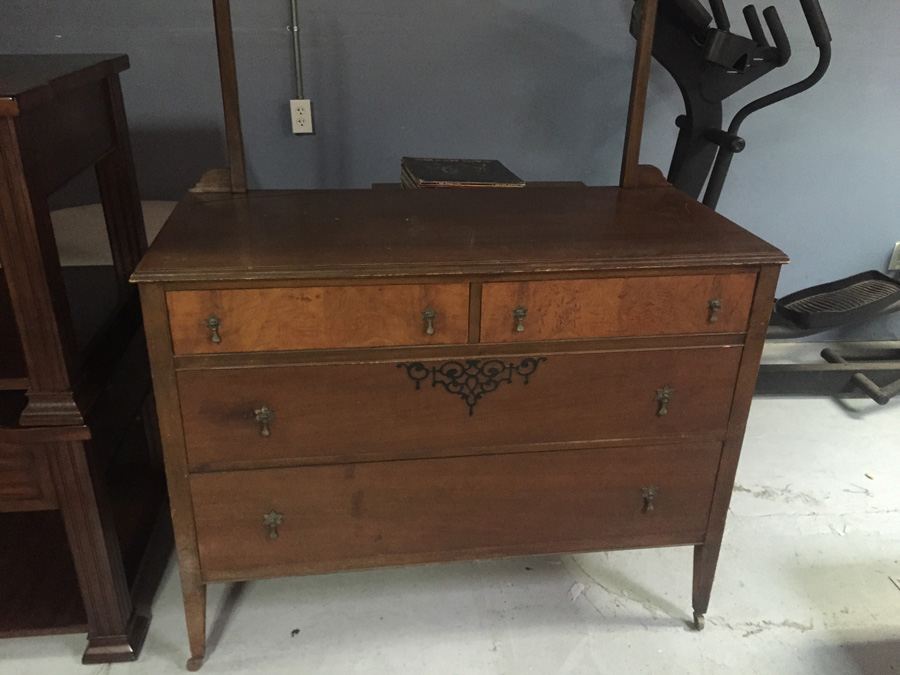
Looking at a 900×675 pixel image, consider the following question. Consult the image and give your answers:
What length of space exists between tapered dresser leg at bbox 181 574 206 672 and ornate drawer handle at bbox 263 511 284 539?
172mm

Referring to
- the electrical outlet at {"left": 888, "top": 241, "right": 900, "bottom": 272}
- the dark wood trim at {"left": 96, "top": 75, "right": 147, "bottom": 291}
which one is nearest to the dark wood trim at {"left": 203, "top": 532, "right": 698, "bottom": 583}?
the dark wood trim at {"left": 96, "top": 75, "right": 147, "bottom": 291}

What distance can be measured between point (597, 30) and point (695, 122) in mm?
417

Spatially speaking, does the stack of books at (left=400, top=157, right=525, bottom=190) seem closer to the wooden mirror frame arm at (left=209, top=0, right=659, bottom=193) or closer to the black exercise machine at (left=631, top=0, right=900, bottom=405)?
the wooden mirror frame arm at (left=209, top=0, right=659, bottom=193)

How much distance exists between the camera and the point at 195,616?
4.53ft

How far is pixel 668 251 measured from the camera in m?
1.22

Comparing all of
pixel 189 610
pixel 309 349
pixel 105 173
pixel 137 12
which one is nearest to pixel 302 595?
pixel 189 610

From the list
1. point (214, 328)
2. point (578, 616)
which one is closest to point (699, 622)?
point (578, 616)

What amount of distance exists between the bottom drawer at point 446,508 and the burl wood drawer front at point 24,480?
258mm

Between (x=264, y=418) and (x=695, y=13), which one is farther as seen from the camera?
(x=695, y=13)

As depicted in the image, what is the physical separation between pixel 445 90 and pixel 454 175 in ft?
1.85

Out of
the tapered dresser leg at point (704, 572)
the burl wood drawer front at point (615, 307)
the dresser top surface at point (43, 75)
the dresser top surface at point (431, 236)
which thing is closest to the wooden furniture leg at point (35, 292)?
the dresser top surface at point (43, 75)

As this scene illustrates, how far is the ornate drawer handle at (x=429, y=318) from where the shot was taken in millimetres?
1171

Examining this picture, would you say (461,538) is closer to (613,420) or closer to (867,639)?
(613,420)

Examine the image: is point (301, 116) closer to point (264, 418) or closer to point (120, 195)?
point (120, 195)
